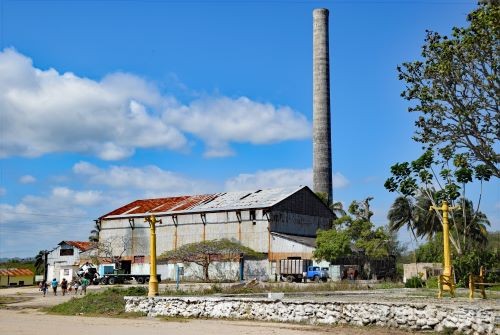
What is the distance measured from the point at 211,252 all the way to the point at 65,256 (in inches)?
1079

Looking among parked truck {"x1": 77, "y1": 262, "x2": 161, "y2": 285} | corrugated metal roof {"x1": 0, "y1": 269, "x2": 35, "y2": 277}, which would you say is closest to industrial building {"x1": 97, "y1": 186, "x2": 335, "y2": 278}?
parked truck {"x1": 77, "y1": 262, "x2": 161, "y2": 285}

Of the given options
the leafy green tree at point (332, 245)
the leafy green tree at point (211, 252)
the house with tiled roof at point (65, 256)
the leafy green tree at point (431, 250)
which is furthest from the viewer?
the house with tiled roof at point (65, 256)

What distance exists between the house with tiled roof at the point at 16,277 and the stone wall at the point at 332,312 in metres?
52.0

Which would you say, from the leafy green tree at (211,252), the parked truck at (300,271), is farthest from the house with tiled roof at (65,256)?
the parked truck at (300,271)

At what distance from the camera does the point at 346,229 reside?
201 ft

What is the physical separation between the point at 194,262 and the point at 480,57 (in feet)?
132

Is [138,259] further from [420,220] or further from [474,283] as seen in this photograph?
[474,283]

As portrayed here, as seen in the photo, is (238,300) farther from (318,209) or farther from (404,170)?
(318,209)

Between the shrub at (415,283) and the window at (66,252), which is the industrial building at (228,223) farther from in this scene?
the shrub at (415,283)

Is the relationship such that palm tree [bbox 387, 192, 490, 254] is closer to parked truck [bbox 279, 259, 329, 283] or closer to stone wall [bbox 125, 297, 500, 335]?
parked truck [bbox 279, 259, 329, 283]

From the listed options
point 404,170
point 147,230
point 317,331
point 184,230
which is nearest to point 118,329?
point 317,331

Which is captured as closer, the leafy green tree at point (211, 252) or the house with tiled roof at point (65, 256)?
the leafy green tree at point (211, 252)

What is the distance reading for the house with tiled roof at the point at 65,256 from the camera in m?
75.4

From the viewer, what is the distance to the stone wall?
Answer: 648 inches
